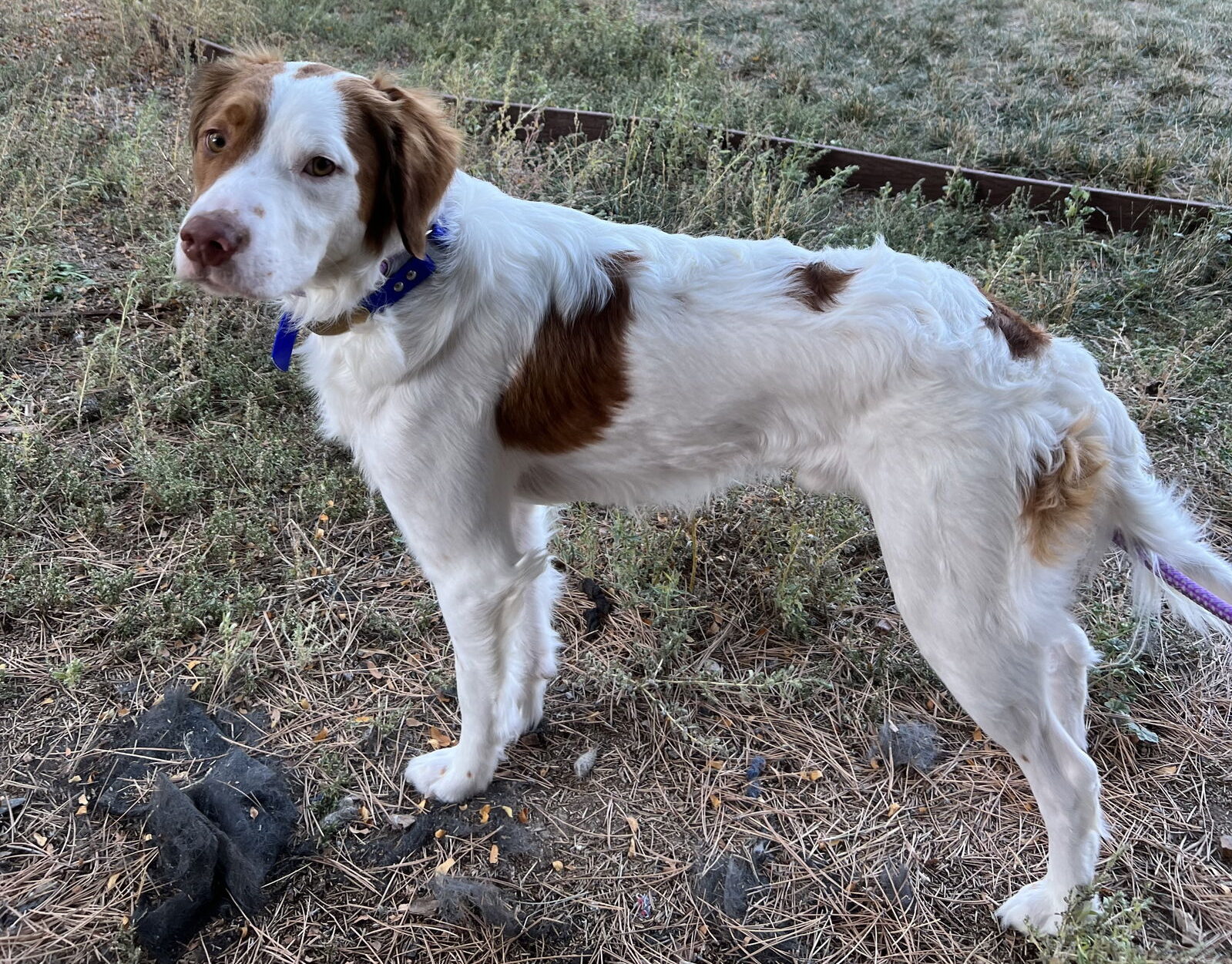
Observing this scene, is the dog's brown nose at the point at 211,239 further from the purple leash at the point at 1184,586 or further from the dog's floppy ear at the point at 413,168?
the purple leash at the point at 1184,586

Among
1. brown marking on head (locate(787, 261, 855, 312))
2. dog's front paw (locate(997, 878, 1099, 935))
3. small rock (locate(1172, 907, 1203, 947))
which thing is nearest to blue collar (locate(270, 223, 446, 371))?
brown marking on head (locate(787, 261, 855, 312))

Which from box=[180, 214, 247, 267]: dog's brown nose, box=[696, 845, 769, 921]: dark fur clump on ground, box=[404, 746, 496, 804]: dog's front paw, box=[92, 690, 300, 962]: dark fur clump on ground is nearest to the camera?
box=[180, 214, 247, 267]: dog's brown nose

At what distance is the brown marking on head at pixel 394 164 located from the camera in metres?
1.78

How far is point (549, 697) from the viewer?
2.55m

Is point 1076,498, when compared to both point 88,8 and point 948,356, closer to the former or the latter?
point 948,356

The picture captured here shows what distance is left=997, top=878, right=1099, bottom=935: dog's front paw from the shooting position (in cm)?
198

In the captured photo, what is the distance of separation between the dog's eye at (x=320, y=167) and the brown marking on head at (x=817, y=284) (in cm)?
96

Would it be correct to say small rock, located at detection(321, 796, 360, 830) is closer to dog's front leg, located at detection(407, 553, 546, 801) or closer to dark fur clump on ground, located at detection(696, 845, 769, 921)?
dog's front leg, located at detection(407, 553, 546, 801)

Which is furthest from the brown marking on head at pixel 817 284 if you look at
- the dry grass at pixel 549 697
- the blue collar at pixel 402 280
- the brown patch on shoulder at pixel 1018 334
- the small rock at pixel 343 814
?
the small rock at pixel 343 814

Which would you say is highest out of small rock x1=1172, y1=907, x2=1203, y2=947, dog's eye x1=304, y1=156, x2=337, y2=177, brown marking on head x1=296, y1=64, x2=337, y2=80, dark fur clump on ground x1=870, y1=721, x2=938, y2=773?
brown marking on head x1=296, y1=64, x2=337, y2=80

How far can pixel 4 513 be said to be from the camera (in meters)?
2.83

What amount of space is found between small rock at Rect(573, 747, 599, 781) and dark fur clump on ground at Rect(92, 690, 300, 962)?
718 mm

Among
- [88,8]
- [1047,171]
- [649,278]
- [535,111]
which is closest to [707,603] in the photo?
[649,278]

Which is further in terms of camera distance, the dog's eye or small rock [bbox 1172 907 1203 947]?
small rock [bbox 1172 907 1203 947]
